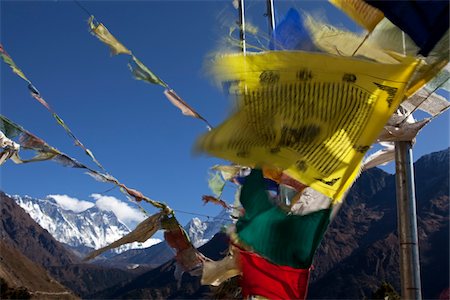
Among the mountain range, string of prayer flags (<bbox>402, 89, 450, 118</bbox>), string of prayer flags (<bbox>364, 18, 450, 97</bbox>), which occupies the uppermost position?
the mountain range

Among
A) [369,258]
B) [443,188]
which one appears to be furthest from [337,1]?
[443,188]

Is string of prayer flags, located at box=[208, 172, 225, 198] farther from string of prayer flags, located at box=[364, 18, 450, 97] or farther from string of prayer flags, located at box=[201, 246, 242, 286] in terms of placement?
string of prayer flags, located at box=[364, 18, 450, 97]

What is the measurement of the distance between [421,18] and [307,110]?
2.35 ft

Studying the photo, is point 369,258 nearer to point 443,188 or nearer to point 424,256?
point 424,256

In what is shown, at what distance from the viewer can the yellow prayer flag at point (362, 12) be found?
342cm

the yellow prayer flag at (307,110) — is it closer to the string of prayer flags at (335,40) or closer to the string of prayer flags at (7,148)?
the string of prayer flags at (335,40)

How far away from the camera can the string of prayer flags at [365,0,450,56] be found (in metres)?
2.95

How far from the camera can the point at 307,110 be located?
3.15 metres

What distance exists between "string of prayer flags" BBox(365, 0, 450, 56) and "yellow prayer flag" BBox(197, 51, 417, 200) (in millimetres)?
134

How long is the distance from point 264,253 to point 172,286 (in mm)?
179856

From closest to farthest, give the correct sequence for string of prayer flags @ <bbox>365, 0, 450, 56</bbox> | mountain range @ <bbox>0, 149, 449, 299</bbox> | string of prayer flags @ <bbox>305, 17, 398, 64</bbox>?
string of prayer flags @ <bbox>365, 0, 450, 56</bbox>
string of prayer flags @ <bbox>305, 17, 398, 64</bbox>
mountain range @ <bbox>0, 149, 449, 299</bbox>

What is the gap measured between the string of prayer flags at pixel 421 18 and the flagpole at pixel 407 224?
5.64 feet

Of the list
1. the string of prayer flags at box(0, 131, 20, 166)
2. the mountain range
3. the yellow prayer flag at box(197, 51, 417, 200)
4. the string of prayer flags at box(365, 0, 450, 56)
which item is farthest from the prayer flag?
the mountain range

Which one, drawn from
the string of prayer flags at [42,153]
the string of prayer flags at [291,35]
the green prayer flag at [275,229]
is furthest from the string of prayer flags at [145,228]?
the green prayer flag at [275,229]
